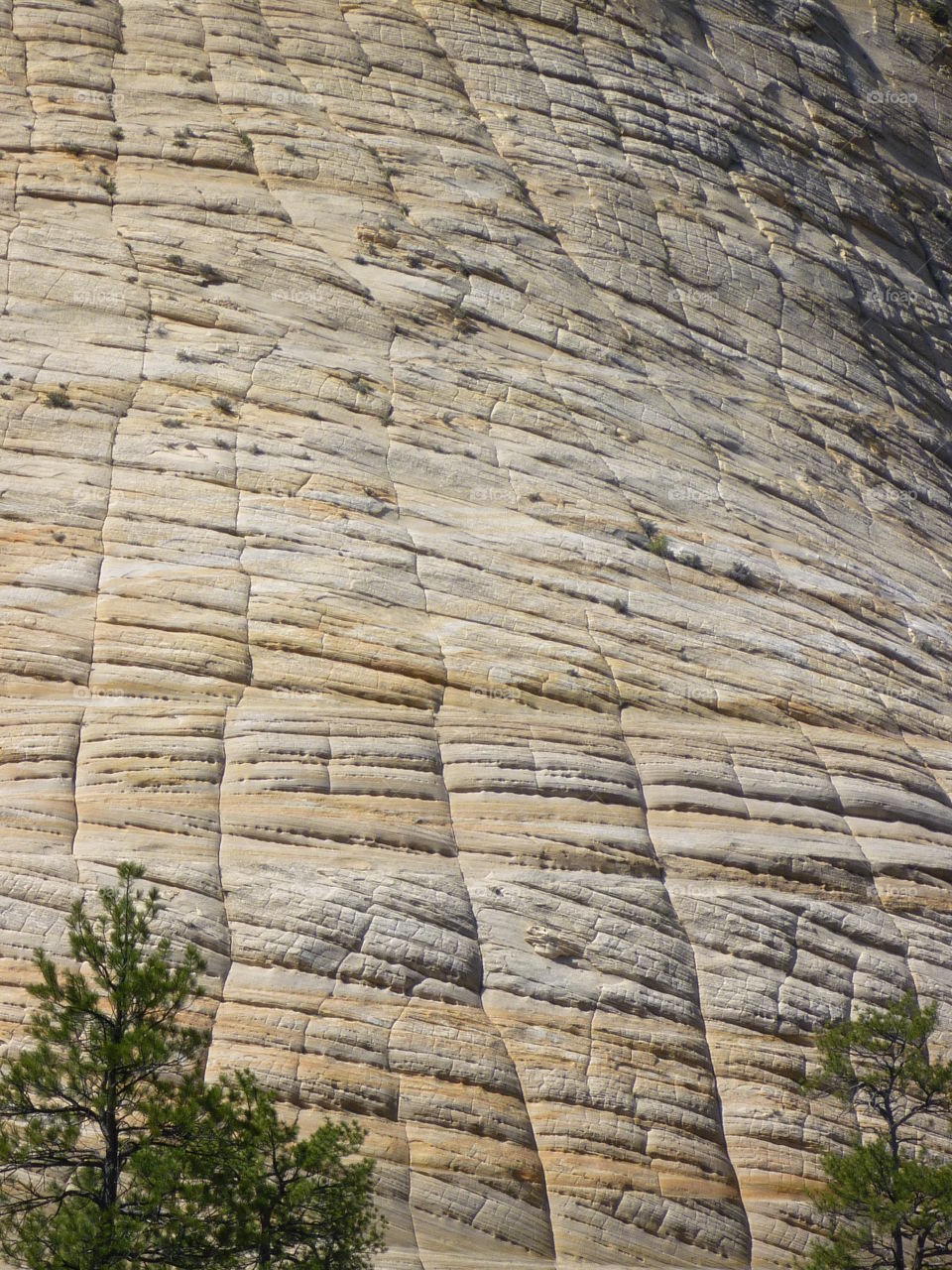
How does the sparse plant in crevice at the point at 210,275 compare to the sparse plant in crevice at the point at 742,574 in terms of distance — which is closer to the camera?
the sparse plant in crevice at the point at 742,574

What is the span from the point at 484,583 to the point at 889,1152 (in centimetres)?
940

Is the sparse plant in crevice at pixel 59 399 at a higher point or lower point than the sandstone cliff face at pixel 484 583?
lower

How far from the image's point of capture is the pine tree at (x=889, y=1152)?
476 inches

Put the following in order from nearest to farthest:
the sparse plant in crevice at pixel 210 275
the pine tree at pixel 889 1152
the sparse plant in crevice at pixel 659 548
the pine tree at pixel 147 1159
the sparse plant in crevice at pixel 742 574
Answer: the pine tree at pixel 147 1159 < the pine tree at pixel 889 1152 < the sparse plant in crevice at pixel 659 548 < the sparse plant in crevice at pixel 742 574 < the sparse plant in crevice at pixel 210 275

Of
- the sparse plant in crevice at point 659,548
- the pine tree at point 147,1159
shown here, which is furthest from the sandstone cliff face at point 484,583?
the pine tree at point 147,1159

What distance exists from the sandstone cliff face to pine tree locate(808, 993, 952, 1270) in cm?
72

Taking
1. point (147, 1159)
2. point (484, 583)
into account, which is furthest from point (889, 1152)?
point (484, 583)

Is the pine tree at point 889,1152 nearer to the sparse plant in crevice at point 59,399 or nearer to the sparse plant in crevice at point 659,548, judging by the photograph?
the sparse plant in crevice at point 659,548

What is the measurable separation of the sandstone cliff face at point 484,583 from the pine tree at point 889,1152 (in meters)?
0.72

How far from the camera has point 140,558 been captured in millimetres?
17578

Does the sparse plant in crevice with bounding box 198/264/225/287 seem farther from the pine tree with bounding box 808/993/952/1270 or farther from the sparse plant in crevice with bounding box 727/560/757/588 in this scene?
the pine tree with bounding box 808/993/952/1270

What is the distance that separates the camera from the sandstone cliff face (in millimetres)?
13633

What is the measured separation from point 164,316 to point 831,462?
13.4m

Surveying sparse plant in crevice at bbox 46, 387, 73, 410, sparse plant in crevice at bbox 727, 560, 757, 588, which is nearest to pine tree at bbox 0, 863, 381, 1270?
sparse plant in crevice at bbox 46, 387, 73, 410
